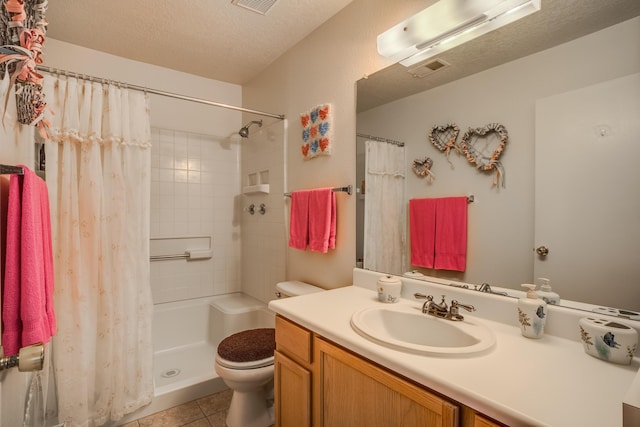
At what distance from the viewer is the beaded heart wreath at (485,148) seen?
3.67 feet

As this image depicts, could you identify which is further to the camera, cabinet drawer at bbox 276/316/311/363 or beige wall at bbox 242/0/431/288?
beige wall at bbox 242/0/431/288

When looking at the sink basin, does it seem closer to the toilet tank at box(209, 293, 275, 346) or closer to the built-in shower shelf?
the toilet tank at box(209, 293, 275, 346)

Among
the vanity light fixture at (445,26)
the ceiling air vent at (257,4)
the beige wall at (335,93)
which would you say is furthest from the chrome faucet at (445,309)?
the ceiling air vent at (257,4)

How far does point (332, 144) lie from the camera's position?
182 cm

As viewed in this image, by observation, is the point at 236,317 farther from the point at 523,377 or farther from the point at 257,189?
the point at 523,377

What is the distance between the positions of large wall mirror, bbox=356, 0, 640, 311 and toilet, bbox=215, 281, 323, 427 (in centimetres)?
100

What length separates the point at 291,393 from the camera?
47.8 inches

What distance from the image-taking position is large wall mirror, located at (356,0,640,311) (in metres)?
0.87

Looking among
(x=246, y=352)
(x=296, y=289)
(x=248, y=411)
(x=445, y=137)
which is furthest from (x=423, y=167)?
(x=248, y=411)

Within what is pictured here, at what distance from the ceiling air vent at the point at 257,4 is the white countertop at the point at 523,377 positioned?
1.74 meters

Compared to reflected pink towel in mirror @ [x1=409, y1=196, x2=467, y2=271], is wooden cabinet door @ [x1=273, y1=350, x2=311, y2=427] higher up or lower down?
lower down

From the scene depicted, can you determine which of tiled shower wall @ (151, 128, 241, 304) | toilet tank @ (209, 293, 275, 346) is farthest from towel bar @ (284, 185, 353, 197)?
tiled shower wall @ (151, 128, 241, 304)

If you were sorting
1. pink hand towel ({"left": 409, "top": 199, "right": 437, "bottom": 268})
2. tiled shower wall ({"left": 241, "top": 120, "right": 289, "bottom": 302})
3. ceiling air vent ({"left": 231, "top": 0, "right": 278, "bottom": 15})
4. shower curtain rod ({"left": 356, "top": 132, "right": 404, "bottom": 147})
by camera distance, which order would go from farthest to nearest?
tiled shower wall ({"left": 241, "top": 120, "right": 289, "bottom": 302}) < ceiling air vent ({"left": 231, "top": 0, "right": 278, "bottom": 15}) < shower curtain rod ({"left": 356, "top": 132, "right": 404, "bottom": 147}) < pink hand towel ({"left": 409, "top": 199, "right": 437, "bottom": 268})

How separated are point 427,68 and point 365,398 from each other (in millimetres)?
1337
